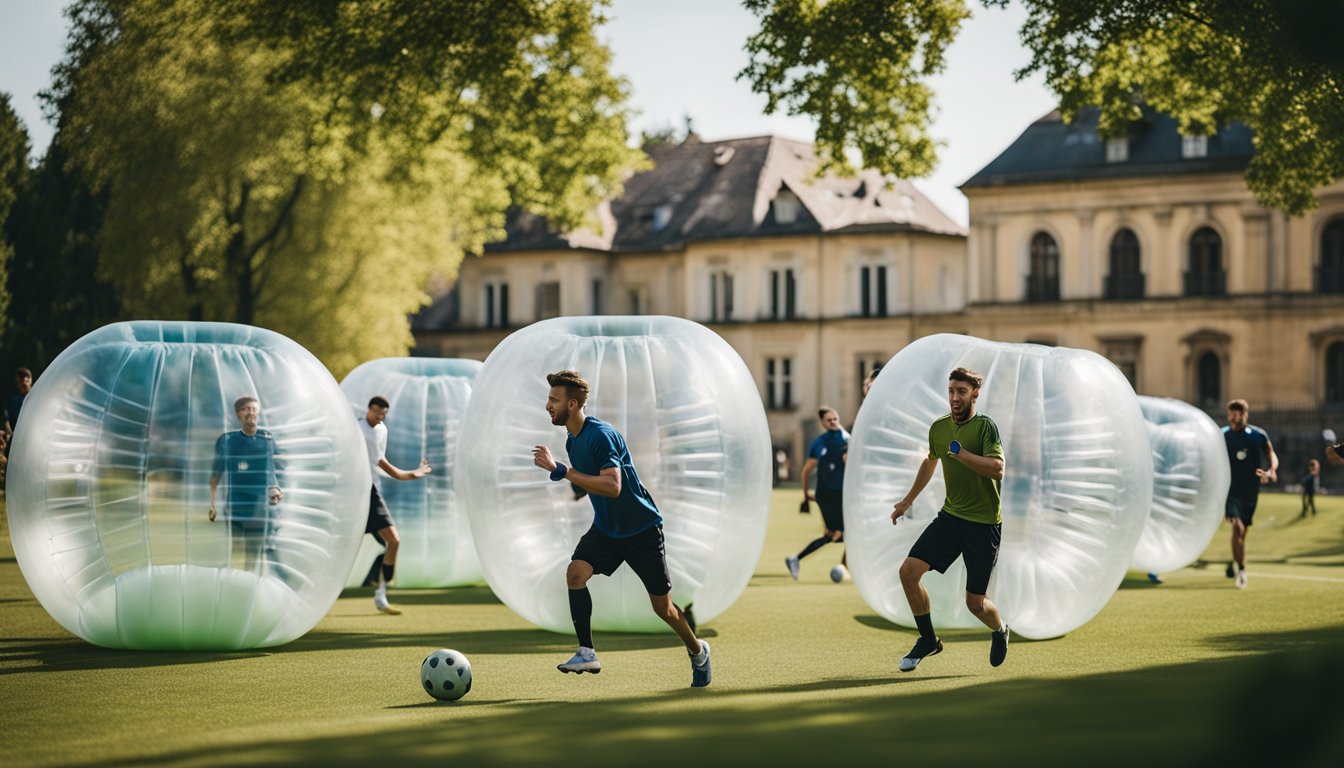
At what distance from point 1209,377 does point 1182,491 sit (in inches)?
1707

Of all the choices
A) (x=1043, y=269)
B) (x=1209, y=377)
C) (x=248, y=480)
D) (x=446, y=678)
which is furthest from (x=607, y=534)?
(x=1043, y=269)

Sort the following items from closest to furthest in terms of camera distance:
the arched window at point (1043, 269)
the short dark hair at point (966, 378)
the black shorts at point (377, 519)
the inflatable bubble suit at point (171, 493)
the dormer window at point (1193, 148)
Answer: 1. the short dark hair at point (966, 378)
2. the inflatable bubble suit at point (171, 493)
3. the black shorts at point (377, 519)
4. the dormer window at point (1193, 148)
5. the arched window at point (1043, 269)

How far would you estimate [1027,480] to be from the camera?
1430 cm

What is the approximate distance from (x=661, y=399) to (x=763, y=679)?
3.31 meters

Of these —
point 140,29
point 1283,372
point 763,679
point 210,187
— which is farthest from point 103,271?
point 1283,372

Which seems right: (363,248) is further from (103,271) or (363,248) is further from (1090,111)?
(1090,111)

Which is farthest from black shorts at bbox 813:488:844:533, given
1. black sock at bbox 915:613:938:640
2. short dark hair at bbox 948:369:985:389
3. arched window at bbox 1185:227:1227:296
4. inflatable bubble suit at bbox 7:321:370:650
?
arched window at bbox 1185:227:1227:296

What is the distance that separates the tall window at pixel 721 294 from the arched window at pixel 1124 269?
54.7 ft

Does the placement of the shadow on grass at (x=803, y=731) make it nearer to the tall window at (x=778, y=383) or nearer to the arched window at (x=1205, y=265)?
the arched window at (x=1205, y=265)

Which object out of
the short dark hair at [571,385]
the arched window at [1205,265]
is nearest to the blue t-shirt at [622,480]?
the short dark hair at [571,385]

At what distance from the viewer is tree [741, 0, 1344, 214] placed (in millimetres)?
24609

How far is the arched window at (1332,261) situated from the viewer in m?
59.5

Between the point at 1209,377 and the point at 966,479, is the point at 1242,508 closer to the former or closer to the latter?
the point at 966,479

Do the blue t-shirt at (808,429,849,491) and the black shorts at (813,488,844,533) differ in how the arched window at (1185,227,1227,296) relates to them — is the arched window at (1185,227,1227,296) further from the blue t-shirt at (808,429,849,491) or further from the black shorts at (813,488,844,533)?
the blue t-shirt at (808,429,849,491)
